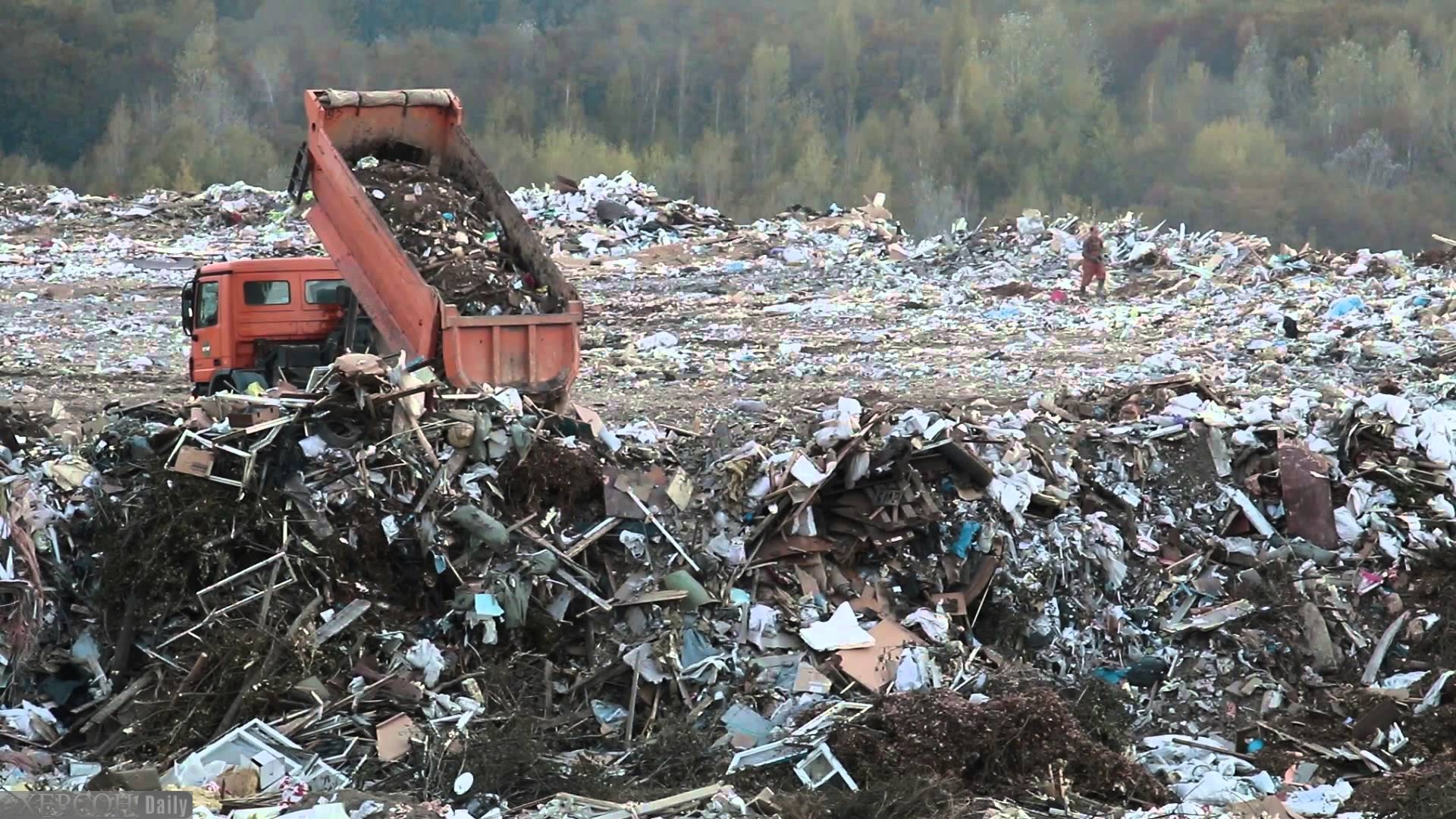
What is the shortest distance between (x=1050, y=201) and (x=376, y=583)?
29.3 metres

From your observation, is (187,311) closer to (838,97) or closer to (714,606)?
(714,606)

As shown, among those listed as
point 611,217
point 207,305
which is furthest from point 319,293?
point 611,217

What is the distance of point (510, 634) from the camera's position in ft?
24.7

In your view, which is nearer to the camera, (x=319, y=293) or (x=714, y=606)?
(x=714, y=606)

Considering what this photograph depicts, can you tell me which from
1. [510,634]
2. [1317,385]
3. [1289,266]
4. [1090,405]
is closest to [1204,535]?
[1090,405]

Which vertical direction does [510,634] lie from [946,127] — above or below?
above

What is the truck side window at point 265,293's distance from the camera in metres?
10.3

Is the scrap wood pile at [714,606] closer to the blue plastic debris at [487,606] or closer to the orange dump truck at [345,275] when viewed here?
the blue plastic debris at [487,606]

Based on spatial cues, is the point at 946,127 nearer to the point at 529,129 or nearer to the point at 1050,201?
the point at 1050,201

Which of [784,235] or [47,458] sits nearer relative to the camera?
[47,458]

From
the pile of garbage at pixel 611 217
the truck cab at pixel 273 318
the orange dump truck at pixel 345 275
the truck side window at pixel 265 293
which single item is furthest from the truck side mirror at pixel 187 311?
the pile of garbage at pixel 611 217

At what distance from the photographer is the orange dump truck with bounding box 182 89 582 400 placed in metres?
9.59

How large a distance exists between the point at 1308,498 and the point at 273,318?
5.97m

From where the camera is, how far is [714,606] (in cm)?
778
